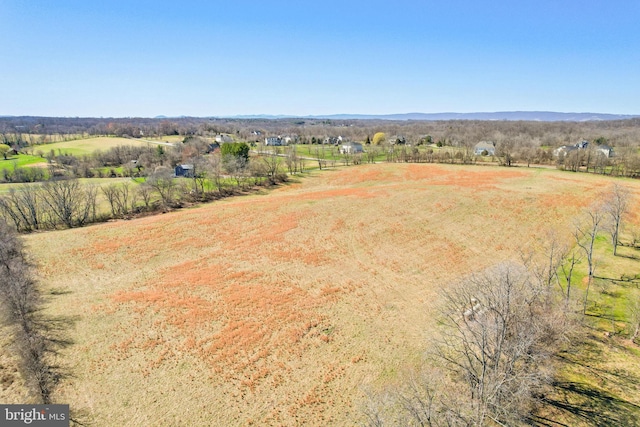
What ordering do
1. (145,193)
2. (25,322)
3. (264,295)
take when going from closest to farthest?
(25,322) < (264,295) < (145,193)

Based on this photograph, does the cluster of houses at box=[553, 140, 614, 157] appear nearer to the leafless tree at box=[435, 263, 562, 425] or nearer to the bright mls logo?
the leafless tree at box=[435, 263, 562, 425]

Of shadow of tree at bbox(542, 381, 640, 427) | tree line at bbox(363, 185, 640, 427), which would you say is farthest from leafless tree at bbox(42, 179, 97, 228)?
shadow of tree at bbox(542, 381, 640, 427)

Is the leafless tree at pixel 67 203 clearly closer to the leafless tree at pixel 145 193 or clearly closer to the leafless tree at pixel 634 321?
the leafless tree at pixel 145 193

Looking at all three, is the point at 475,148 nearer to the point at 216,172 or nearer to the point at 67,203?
the point at 216,172

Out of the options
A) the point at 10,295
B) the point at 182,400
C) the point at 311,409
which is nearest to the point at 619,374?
the point at 311,409

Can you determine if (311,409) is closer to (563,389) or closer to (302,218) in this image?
(563,389)

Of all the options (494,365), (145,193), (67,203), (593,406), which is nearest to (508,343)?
(494,365)
